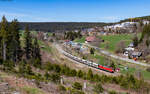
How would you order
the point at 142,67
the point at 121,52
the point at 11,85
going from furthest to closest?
the point at 121,52 → the point at 142,67 → the point at 11,85

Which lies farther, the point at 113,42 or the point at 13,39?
the point at 113,42

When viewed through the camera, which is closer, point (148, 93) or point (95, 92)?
point (95, 92)

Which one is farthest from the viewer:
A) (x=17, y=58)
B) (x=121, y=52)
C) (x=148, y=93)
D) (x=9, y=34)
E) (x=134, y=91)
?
(x=121, y=52)

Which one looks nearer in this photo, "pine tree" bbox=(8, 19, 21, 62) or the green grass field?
"pine tree" bbox=(8, 19, 21, 62)

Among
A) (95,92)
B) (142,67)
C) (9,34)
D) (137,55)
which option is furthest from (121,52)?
(95,92)

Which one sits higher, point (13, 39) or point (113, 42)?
point (13, 39)

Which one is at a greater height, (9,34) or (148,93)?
(9,34)

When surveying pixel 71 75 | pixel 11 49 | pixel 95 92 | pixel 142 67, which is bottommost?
pixel 142 67

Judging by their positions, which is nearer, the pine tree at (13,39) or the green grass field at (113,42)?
the pine tree at (13,39)

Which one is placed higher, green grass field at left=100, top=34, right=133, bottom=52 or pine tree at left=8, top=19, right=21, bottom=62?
pine tree at left=8, top=19, right=21, bottom=62

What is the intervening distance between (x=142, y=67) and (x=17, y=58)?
3218cm

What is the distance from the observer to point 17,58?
Result: 114 ft

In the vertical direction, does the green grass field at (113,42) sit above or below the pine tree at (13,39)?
below

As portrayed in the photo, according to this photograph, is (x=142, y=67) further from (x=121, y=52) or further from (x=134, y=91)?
(x=134, y=91)
